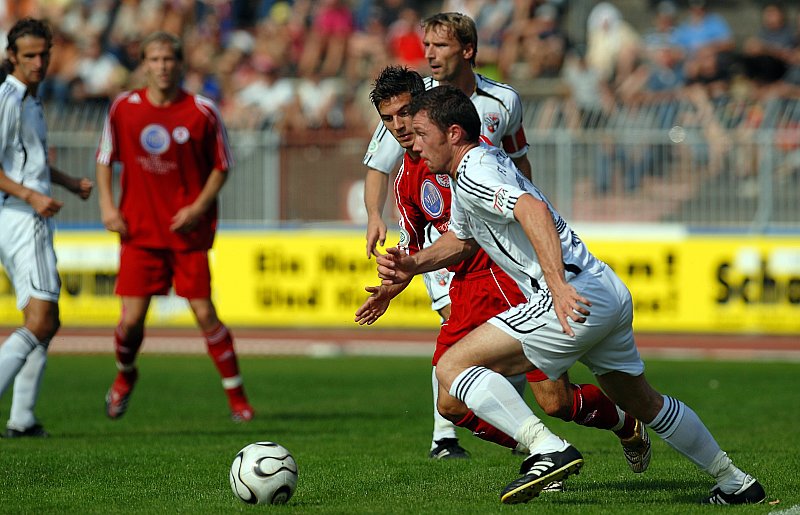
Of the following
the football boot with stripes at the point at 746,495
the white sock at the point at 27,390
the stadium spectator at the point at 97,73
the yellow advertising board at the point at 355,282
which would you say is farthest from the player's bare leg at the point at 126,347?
the stadium spectator at the point at 97,73

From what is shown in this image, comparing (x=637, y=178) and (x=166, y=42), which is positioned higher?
(x=166, y=42)

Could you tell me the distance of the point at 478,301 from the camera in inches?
293

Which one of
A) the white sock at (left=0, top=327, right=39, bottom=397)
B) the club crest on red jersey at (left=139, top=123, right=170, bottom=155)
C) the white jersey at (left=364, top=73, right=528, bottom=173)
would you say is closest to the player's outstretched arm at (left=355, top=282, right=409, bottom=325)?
the white jersey at (left=364, top=73, right=528, bottom=173)

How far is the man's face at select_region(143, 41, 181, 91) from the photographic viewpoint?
33.6 feet

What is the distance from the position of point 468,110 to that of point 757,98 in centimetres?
1301

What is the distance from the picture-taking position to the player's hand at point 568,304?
578cm

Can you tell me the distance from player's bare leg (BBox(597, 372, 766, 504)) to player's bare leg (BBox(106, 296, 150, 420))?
5.20m

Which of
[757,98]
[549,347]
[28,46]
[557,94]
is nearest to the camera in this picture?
[549,347]

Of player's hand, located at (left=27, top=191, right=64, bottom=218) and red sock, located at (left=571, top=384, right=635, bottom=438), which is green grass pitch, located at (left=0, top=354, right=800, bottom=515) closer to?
red sock, located at (left=571, top=384, right=635, bottom=438)

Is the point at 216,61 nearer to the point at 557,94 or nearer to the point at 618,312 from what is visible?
the point at 557,94

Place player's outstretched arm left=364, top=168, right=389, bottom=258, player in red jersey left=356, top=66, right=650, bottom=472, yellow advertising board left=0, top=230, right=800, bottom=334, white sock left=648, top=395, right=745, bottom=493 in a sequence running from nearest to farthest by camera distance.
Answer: white sock left=648, top=395, right=745, bottom=493, player in red jersey left=356, top=66, right=650, bottom=472, player's outstretched arm left=364, top=168, right=389, bottom=258, yellow advertising board left=0, top=230, right=800, bottom=334

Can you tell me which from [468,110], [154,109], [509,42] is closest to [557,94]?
[509,42]

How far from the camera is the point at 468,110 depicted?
6.27 meters

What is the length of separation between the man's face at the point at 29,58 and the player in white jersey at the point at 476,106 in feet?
8.69
